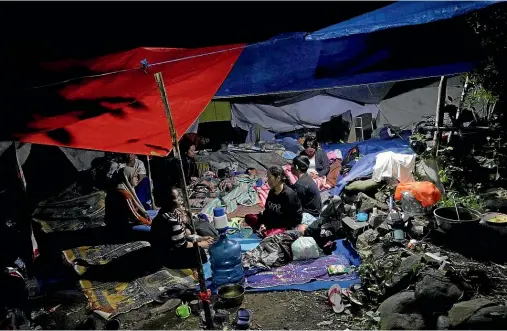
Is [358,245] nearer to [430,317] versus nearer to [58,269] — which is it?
[430,317]

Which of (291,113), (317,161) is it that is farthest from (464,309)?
(291,113)

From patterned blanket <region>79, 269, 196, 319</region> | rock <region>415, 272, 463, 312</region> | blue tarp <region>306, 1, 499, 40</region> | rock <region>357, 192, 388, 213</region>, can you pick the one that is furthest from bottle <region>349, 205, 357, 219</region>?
blue tarp <region>306, 1, 499, 40</region>

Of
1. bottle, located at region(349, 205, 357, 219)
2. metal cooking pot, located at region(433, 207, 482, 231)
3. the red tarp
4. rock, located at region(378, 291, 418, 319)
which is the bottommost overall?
rock, located at region(378, 291, 418, 319)

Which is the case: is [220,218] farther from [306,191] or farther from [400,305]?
[400,305]

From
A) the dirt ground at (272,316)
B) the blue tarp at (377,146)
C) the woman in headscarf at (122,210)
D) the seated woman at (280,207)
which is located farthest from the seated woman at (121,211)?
the blue tarp at (377,146)

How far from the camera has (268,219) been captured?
6617mm

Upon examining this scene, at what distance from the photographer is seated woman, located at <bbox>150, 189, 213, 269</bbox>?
18.1 feet

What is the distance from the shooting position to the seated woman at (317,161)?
9953 mm

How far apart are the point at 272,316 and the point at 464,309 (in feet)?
7.60

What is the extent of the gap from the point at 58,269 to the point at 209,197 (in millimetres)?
4068

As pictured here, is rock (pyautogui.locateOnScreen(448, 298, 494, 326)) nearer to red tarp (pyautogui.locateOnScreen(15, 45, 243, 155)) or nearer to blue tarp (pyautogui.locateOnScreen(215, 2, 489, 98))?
blue tarp (pyautogui.locateOnScreen(215, 2, 489, 98))

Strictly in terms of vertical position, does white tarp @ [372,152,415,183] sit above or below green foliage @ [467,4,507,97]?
below

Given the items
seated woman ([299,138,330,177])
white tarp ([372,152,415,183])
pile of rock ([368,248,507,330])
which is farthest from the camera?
seated woman ([299,138,330,177])

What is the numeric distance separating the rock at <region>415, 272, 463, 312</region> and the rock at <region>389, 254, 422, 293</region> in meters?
0.35
